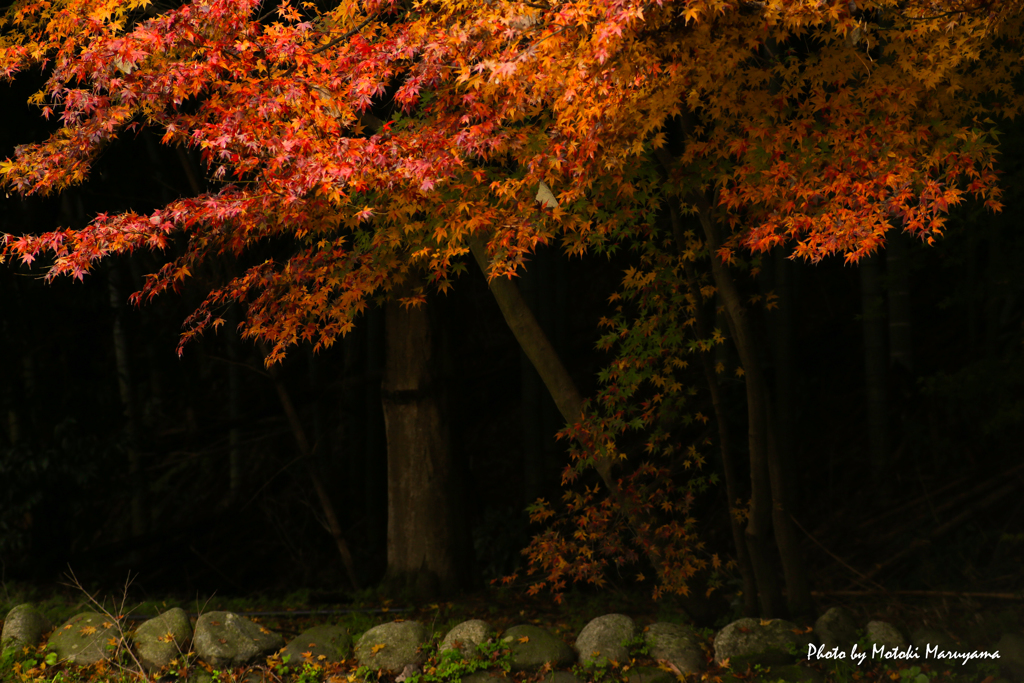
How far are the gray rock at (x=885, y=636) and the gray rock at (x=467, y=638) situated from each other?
2.18m

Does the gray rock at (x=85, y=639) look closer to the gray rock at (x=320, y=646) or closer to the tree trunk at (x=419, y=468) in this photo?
the gray rock at (x=320, y=646)

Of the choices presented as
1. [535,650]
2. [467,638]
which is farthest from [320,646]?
[535,650]

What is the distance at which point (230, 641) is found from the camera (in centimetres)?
481

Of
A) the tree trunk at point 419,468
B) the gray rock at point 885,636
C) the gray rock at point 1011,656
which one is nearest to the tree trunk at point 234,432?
the tree trunk at point 419,468

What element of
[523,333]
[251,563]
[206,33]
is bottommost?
[251,563]

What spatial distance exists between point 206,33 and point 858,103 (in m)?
3.24

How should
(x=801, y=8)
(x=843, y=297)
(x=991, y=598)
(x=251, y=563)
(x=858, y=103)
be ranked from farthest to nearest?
1. (x=843, y=297)
2. (x=251, y=563)
3. (x=991, y=598)
4. (x=858, y=103)
5. (x=801, y=8)

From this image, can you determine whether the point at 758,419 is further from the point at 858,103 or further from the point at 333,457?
the point at 333,457

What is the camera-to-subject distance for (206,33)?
405cm

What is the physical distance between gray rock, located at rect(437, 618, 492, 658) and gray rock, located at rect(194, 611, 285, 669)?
1037 millimetres

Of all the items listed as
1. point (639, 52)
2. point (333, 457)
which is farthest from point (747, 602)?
point (333, 457)

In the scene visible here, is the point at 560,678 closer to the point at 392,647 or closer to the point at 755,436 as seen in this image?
the point at 392,647

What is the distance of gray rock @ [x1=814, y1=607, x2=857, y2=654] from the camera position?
15.3 ft

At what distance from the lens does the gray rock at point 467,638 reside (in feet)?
15.5
